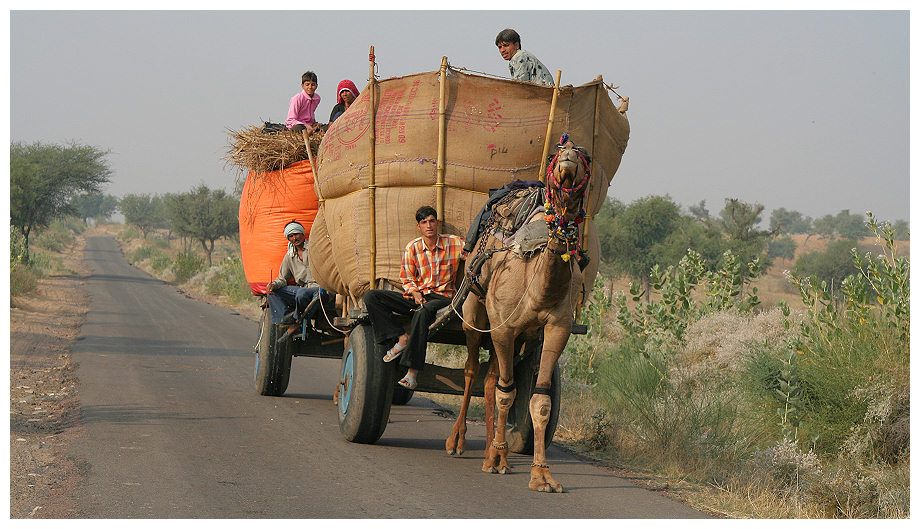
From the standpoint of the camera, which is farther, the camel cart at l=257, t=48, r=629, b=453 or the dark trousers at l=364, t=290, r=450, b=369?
the camel cart at l=257, t=48, r=629, b=453

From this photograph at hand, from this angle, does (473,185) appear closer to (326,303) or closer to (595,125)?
(595,125)

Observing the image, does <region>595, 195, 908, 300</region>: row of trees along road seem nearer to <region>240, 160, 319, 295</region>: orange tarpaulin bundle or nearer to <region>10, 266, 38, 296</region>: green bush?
<region>10, 266, 38, 296</region>: green bush

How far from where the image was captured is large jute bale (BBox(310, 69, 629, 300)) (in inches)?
312

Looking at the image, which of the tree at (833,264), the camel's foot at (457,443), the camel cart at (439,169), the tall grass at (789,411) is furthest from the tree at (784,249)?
the camel's foot at (457,443)

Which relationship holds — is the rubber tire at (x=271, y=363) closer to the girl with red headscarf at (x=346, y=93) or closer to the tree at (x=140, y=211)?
the girl with red headscarf at (x=346, y=93)

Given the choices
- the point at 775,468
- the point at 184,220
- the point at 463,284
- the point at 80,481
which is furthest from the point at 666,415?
the point at 184,220

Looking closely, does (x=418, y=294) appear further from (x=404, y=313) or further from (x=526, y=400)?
(x=526, y=400)

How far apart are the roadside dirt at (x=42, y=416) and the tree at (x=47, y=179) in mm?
27233

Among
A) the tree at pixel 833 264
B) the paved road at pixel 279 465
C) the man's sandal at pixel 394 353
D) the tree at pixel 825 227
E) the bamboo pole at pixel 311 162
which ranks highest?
the tree at pixel 825 227

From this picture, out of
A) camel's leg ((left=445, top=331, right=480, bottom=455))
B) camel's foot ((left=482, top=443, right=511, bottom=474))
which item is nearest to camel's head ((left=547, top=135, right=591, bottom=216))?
camel's leg ((left=445, top=331, right=480, bottom=455))

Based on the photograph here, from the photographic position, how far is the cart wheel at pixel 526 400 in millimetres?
7992

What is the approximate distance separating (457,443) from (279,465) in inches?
65.3

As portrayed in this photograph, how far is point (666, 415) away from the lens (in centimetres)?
862

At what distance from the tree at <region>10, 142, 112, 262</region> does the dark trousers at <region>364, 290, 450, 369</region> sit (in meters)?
42.3
